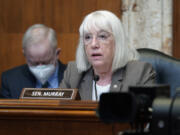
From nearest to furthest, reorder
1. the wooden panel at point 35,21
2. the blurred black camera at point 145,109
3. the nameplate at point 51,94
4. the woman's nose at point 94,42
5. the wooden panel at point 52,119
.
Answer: the blurred black camera at point 145,109, the wooden panel at point 52,119, the nameplate at point 51,94, the woman's nose at point 94,42, the wooden panel at point 35,21

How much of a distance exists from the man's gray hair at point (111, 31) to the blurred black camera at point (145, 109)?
164 centimetres

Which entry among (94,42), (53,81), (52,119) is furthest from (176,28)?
(52,119)

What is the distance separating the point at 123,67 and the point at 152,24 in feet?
4.26

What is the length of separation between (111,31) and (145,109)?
5.63ft

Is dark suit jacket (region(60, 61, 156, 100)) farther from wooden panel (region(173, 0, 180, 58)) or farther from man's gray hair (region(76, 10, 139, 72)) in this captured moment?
wooden panel (region(173, 0, 180, 58))

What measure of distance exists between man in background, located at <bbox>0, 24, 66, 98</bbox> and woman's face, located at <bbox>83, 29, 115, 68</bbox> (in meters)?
0.90

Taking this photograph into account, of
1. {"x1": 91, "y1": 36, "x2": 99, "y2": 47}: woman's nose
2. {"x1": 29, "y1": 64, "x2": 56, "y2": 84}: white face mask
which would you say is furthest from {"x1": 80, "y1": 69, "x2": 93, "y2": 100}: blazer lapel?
{"x1": 29, "y1": 64, "x2": 56, "y2": 84}: white face mask

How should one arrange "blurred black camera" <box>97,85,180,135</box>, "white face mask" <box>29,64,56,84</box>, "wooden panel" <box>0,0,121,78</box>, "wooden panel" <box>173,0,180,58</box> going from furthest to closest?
1. "wooden panel" <box>0,0,121,78</box>
2. "wooden panel" <box>173,0,180,58</box>
3. "white face mask" <box>29,64,56,84</box>
4. "blurred black camera" <box>97,85,180,135</box>

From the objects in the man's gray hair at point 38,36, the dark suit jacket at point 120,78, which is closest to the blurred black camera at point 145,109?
the dark suit jacket at point 120,78

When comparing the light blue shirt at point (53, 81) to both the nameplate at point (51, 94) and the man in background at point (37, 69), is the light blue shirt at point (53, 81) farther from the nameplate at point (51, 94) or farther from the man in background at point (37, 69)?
the nameplate at point (51, 94)

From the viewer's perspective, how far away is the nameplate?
2.33 metres

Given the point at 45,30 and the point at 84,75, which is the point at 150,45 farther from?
the point at 84,75

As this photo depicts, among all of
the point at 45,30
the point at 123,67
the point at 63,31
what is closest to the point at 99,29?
the point at 123,67

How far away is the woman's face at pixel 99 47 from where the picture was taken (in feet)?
9.68
